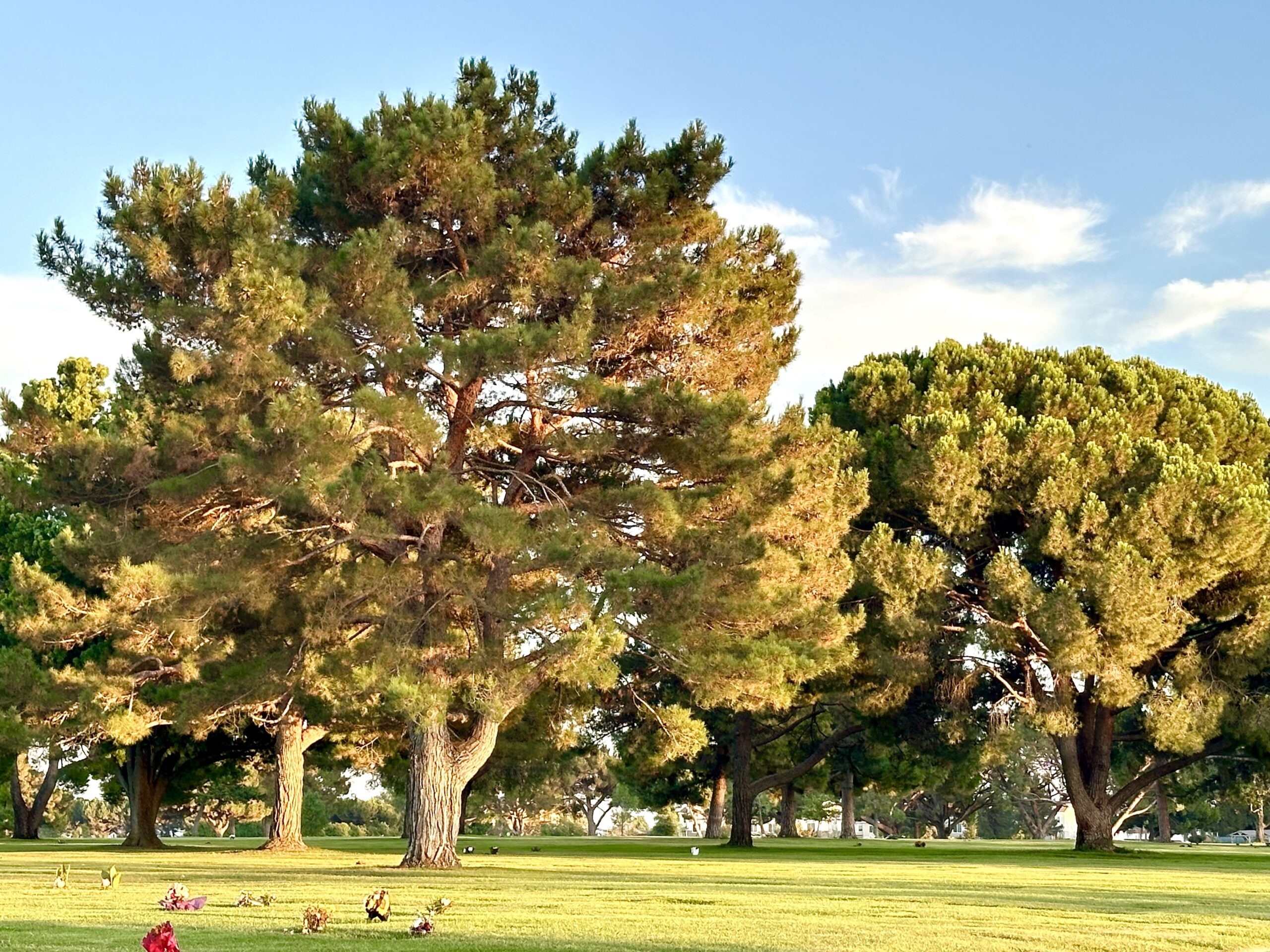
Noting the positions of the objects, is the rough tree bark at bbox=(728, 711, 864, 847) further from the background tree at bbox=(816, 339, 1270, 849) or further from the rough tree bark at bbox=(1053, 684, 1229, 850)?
the background tree at bbox=(816, 339, 1270, 849)

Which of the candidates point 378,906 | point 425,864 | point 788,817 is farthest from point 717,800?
point 378,906

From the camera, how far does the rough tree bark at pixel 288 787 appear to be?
3872 cm

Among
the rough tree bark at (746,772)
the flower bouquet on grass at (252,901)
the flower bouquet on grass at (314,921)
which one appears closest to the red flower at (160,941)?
the flower bouquet on grass at (314,921)

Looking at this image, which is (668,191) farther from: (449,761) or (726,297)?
(449,761)

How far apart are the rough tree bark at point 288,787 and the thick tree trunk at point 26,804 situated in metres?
17.2

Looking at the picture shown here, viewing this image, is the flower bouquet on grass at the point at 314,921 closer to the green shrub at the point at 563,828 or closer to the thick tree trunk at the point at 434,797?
the thick tree trunk at the point at 434,797

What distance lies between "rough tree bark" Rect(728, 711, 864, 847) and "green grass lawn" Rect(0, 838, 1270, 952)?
1190 centimetres

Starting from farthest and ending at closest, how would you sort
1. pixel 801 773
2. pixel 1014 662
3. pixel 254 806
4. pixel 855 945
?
pixel 254 806, pixel 801 773, pixel 1014 662, pixel 855 945

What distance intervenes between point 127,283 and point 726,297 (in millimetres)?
12423

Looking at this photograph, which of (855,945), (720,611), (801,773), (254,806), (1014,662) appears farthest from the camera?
(254,806)

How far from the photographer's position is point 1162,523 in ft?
124

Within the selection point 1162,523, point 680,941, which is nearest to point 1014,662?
point 1162,523

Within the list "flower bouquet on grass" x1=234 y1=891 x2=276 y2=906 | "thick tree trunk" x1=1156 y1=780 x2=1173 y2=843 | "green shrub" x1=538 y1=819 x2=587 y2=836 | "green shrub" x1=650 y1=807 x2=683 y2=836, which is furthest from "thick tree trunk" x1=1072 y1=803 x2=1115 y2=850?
"green shrub" x1=538 y1=819 x2=587 y2=836

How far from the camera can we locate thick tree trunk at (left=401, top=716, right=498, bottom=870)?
2634cm
